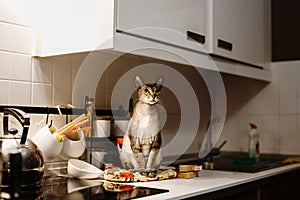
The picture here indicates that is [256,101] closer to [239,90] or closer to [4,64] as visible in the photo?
[239,90]

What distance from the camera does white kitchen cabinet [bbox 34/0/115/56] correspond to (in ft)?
4.47

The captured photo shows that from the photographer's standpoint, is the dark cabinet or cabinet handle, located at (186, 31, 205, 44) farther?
the dark cabinet

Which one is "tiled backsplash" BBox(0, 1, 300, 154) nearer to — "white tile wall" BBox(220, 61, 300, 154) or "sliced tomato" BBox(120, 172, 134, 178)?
"white tile wall" BBox(220, 61, 300, 154)

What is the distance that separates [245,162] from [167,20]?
952mm

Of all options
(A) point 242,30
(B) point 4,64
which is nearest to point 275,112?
(A) point 242,30

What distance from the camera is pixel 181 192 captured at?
4.20 feet

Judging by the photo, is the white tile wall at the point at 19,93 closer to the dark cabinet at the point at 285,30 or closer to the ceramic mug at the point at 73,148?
the ceramic mug at the point at 73,148

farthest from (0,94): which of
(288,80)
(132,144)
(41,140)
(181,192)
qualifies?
(288,80)

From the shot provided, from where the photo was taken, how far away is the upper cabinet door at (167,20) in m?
1.41

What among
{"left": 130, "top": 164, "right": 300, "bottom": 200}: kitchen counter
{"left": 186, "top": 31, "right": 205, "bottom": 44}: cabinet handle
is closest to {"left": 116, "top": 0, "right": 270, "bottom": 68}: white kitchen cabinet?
{"left": 186, "top": 31, "right": 205, "bottom": 44}: cabinet handle

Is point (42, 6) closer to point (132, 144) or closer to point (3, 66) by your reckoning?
point (3, 66)

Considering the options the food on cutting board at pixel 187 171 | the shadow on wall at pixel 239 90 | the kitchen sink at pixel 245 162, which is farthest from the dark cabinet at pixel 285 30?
the food on cutting board at pixel 187 171

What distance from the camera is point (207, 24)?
72.8 inches

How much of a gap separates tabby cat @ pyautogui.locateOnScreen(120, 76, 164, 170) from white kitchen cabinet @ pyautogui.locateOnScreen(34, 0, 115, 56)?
0.94 feet
